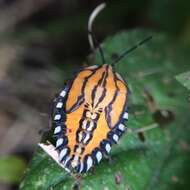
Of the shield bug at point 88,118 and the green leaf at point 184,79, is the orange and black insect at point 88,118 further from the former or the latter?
the green leaf at point 184,79

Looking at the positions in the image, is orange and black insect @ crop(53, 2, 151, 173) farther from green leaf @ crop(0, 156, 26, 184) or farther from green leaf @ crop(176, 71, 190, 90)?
green leaf @ crop(0, 156, 26, 184)

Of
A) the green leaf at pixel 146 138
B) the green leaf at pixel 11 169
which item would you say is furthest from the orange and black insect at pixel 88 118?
the green leaf at pixel 11 169

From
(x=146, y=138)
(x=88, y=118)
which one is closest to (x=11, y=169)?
(x=146, y=138)

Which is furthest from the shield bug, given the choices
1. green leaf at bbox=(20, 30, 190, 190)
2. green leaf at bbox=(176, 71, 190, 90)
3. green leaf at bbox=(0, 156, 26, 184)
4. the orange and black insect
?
green leaf at bbox=(0, 156, 26, 184)

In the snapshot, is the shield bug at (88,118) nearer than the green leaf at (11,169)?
Yes

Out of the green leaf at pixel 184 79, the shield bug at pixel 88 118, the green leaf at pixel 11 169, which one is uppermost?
the shield bug at pixel 88 118

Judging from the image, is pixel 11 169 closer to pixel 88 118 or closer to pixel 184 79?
pixel 88 118
